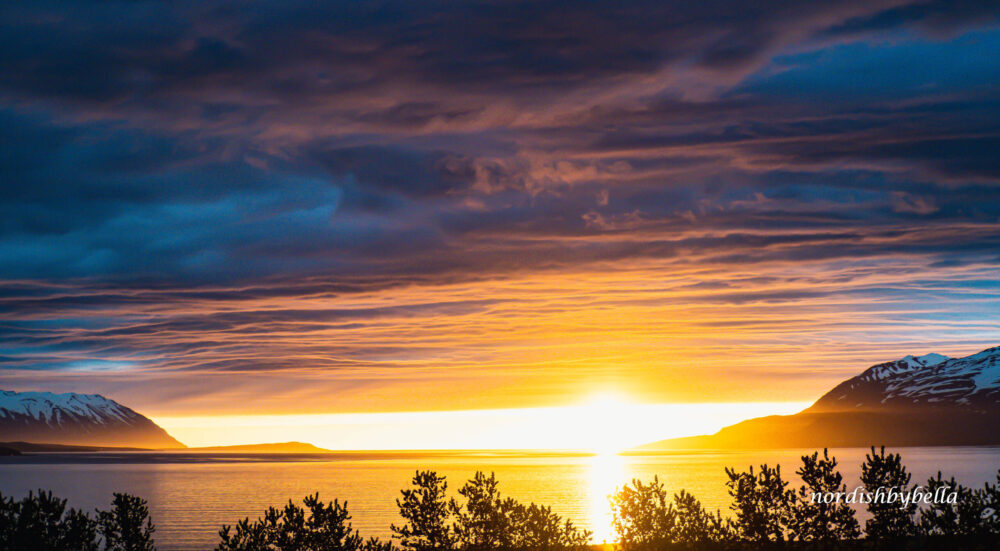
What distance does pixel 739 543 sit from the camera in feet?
150

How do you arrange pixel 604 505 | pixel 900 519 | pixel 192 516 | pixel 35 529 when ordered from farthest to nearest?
1. pixel 604 505
2. pixel 192 516
3. pixel 900 519
4. pixel 35 529

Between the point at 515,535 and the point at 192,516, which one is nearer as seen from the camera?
the point at 515,535

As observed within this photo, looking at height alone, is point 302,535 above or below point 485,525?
below

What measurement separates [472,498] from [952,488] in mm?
23940

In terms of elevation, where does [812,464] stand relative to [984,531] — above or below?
above

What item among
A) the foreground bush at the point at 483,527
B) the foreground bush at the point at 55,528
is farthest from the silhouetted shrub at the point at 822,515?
the foreground bush at the point at 55,528

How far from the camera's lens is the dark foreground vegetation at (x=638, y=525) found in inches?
1703

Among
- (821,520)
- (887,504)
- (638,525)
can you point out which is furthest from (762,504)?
(638,525)

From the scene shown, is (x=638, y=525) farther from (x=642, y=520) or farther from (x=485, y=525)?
(x=485, y=525)

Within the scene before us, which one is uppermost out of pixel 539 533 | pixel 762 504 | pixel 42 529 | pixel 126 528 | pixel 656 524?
pixel 762 504

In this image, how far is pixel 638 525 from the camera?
46.5m

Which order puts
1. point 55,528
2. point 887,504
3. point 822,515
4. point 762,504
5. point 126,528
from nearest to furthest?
point 55,528 → point 887,504 → point 822,515 → point 126,528 → point 762,504

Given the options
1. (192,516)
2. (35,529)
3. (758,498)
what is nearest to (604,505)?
(192,516)

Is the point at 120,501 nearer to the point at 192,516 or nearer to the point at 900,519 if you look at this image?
the point at 900,519
